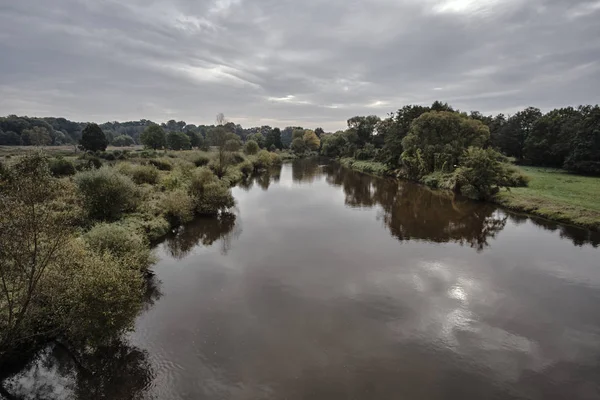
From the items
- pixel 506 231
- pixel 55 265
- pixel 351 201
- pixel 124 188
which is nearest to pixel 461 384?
pixel 55 265

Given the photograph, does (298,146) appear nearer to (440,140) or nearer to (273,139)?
(273,139)

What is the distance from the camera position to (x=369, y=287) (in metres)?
15.6

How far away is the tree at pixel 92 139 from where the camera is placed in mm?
58312

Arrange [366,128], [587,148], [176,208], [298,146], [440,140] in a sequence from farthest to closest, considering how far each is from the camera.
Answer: [298,146] → [366,128] → [440,140] → [587,148] → [176,208]

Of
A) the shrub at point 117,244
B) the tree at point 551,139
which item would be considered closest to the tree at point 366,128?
the tree at point 551,139

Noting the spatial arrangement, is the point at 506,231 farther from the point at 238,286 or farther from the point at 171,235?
the point at 171,235

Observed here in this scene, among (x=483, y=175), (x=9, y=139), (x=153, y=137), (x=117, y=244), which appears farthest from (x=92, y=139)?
(x=483, y=175)

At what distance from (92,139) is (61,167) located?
2989cm

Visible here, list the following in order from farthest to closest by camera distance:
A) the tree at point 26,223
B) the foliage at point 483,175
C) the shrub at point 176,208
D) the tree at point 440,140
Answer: the tree at point 440,140, the foliage at point 483,175, the shrub at point 176,208, the tree at point 26,223

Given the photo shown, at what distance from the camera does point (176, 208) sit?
955 inches

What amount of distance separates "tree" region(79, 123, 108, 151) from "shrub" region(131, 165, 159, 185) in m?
34.1

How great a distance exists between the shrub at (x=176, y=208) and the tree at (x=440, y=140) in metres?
36.5

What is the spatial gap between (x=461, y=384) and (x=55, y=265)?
508 inches

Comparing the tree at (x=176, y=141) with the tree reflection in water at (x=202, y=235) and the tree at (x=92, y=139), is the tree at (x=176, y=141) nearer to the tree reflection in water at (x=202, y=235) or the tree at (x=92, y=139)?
the tree at (x=92, y=139)
